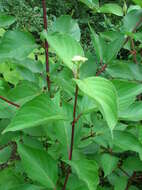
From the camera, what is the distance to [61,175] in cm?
106

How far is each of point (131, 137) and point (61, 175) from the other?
0.27m

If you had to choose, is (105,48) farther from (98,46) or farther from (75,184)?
(75,184)

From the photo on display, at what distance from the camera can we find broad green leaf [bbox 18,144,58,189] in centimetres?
86

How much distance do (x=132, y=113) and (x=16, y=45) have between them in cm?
37

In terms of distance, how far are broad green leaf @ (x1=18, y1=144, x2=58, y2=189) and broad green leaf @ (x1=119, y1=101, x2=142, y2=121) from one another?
0.22 meters

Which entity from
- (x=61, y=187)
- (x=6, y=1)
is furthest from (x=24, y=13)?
(x=61, y=187)

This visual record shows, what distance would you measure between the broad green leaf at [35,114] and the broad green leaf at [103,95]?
0.12m

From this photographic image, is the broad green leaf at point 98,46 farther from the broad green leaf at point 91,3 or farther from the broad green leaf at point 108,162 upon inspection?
the broad green leaf at point 108,162

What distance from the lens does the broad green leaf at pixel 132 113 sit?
0.87 meters

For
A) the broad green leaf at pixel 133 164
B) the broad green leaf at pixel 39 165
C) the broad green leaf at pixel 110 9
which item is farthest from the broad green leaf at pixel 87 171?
the broad green leaf at pixel 110 9

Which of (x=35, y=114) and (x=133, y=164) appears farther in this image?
(x=133, y=164)

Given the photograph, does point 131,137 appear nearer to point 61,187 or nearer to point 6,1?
point 61,187

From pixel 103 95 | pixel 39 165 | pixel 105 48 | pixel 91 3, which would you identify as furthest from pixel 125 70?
pixel 103 95

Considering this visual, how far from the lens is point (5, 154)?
1.10 metres
